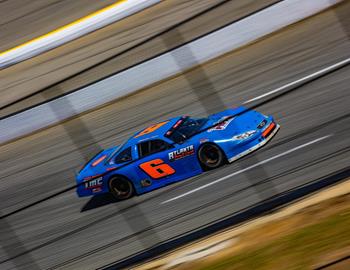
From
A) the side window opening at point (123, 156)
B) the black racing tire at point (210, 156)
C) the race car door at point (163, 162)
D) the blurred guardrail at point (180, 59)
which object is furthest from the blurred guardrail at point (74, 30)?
the black racing tire at point (210, 156)

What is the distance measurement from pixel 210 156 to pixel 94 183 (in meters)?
1.91

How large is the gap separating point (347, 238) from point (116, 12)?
6171mm

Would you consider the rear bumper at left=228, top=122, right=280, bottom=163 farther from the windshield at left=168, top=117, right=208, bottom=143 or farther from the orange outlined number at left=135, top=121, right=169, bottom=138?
the orange outlined number at left=135, top=121, right=169, bottom=138

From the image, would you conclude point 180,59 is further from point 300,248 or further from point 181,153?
point 300,248

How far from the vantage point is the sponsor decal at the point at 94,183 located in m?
8.30

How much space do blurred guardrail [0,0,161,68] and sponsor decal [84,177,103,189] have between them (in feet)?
9.17

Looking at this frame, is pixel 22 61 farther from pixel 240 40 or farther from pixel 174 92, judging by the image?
pixel 240 40

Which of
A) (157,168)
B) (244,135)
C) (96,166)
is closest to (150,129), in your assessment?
(157,168)

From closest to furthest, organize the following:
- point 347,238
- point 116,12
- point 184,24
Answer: point 347,238 < point 184,24 < point 116,12

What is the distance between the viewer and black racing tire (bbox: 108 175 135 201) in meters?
8.23

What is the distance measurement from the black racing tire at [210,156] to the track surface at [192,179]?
152mm

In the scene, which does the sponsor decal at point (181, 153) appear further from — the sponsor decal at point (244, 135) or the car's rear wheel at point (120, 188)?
the car's rear wheel at point (120, 188)

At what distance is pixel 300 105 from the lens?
803 cm

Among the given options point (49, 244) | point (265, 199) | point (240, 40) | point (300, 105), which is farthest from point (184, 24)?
point (49, 244)
